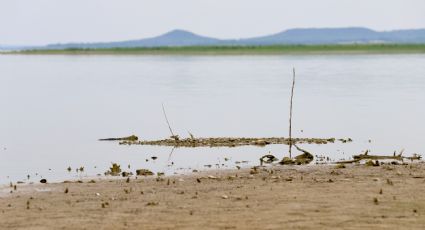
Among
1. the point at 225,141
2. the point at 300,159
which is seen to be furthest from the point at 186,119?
the point at 300,159

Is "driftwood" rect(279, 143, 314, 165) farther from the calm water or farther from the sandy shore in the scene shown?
the sandy shore

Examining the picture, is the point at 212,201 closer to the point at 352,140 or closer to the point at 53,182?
the point at 53,182

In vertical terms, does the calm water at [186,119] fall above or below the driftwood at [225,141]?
below

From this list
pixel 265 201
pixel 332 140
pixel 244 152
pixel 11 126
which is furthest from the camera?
pixel 11 126

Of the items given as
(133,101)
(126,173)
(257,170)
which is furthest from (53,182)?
(133,101)

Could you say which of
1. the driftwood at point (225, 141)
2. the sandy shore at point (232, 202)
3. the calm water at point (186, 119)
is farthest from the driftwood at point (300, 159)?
the driftwood at point (225, 141)

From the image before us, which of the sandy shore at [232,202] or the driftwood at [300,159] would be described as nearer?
the sandy shore at [232,202]

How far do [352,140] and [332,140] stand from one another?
62cm

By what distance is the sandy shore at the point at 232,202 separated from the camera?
1363 centimetres

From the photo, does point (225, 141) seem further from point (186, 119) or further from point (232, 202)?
point (232, 202)

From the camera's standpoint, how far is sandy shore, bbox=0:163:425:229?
537 inches

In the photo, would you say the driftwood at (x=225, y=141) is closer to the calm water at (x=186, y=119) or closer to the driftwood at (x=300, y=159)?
the calm water at (x=186, y=119)

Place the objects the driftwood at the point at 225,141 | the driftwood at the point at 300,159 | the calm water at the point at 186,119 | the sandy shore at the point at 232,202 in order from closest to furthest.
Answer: the sandy shore at the point at 232,202
the driftwood at the point at 300,159
the calm water at the point at 186,119
the driftwood at the point at 225,141

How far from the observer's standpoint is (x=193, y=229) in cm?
1323
